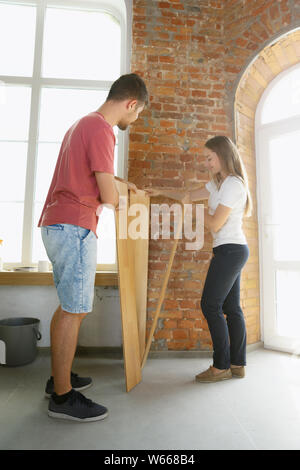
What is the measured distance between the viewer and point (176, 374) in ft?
6.66

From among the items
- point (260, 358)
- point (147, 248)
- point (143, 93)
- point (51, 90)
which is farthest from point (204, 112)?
point (260, 358)

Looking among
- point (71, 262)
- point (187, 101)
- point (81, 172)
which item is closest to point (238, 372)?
point (71, 262)

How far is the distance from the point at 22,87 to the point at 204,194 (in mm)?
2129

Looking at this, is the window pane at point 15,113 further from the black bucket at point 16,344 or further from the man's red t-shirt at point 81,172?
the black bucket at point 16,344

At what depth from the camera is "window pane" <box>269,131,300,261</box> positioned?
2.63 m

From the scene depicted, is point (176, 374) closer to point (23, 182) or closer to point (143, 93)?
point (143, 93)

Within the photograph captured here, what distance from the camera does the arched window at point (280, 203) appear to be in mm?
2611

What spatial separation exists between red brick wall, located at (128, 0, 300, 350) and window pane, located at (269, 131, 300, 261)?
0.89ft

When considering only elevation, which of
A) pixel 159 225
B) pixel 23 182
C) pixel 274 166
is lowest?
pixel 159 225

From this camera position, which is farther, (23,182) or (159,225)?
(23,182)

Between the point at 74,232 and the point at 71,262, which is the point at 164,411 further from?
the point at 74,232

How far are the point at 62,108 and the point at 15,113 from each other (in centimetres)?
45

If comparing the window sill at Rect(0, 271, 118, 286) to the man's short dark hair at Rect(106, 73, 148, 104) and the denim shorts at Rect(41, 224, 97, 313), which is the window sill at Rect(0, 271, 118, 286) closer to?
the denim shorts at Rect(41, 224, 97, 313)

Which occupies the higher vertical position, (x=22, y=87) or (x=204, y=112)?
(x=22, y=87)
